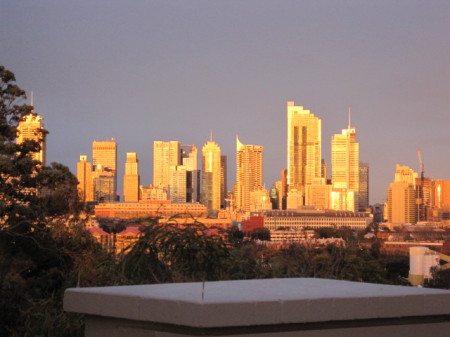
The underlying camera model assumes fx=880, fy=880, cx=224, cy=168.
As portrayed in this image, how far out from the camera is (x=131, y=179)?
186750mm

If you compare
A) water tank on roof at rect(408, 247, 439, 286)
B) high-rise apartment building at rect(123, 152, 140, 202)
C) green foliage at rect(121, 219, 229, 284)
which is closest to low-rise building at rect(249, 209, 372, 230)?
high-rise apartment building at rect(123, 152, 140, 202)

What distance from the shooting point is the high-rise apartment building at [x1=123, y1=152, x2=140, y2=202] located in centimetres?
18182

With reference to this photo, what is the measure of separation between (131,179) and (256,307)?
185m

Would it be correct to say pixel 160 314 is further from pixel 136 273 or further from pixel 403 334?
pixel 136 273

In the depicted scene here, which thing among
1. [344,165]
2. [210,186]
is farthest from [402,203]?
[210,186]

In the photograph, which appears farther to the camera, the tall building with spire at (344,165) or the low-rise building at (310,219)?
the tall building with spire at (344,165)

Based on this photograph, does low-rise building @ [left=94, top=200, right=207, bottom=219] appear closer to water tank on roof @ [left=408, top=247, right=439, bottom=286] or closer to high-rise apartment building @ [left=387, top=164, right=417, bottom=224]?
high-rise apartment building @ [left=387, top=164, right=417, bottom=224]

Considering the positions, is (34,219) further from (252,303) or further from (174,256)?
(252,303)

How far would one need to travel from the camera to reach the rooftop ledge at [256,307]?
9.02 ft

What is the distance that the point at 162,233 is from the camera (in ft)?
19.3

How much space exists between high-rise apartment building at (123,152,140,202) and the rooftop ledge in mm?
176994

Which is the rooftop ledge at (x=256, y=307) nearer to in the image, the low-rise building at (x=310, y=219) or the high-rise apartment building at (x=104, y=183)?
the low-rise building at (x=310, y=219)

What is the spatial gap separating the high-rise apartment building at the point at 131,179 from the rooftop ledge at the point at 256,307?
17699 cm

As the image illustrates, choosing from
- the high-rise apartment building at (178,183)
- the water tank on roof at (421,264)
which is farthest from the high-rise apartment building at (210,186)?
the water tank on roof at (421,264)
